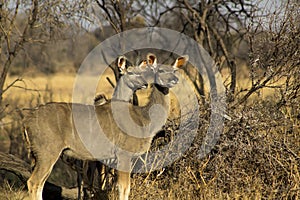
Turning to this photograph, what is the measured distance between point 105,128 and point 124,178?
747 mm

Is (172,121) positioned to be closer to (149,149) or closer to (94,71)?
(149,149)

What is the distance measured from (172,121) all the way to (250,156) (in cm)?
125

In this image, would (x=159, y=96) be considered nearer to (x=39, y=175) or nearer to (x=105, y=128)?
(x=105, y=128)

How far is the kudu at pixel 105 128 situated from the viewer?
7.36 metres

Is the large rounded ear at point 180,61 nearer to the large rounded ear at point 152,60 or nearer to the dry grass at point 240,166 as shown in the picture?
the large rounded ear at point 152,60

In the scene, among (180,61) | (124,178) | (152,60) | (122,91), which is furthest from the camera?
(122,91)

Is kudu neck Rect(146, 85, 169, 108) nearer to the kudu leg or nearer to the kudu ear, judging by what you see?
the kudu ear

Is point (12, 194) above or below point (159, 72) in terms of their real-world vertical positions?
below

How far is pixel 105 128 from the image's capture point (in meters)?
8.09

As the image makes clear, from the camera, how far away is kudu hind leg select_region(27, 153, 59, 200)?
7.32 m

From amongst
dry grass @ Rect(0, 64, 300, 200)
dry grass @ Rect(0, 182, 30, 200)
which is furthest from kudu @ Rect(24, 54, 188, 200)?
dry grass @ Rect(0, 182, 30, 200)

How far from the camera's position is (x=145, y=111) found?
336 inches

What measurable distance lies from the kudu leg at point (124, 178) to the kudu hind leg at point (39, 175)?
3.10 ft

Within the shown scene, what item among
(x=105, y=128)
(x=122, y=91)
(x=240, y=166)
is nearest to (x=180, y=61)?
(x=122, y=91)
